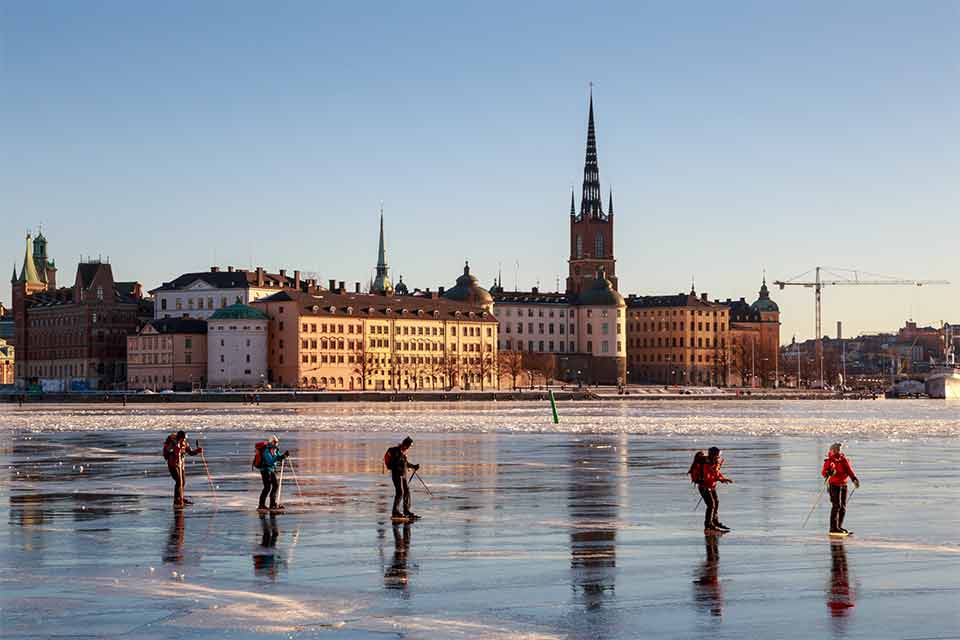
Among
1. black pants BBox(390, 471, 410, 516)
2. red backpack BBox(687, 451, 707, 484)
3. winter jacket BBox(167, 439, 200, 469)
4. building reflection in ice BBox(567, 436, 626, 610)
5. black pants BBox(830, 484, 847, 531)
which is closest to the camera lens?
building reflection in ice BBox(567, 436, 626, 610)

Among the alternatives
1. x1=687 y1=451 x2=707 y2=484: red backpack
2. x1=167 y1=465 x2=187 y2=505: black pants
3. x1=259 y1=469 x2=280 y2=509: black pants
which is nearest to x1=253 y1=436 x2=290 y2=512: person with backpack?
x1=259 y1=469 x2=280 y2=509: black pants

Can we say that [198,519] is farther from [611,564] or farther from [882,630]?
[882,630]

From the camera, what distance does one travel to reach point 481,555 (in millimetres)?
23375

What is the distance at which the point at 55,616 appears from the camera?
1806 cm

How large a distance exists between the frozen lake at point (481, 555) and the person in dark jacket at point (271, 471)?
46 centimetres

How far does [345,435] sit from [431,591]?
155ft

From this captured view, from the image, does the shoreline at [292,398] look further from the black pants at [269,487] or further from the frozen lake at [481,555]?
the black pants at [269,487]

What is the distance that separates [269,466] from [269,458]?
1.08 ft

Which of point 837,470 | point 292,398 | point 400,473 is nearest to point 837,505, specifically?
point 837,470

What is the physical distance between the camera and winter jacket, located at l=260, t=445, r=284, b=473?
2908cm

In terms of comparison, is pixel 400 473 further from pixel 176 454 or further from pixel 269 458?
pixel 176 454

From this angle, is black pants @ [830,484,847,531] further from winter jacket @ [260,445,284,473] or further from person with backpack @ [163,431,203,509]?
person with backpack @ [163,431,203,509]

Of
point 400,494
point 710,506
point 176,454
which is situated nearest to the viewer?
point 710,506

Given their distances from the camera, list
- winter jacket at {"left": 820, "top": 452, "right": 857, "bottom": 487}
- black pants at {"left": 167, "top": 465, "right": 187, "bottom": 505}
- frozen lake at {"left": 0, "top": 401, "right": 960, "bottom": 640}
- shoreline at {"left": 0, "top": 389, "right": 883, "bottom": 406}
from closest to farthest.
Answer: frozen lake at {"left": 0, "top": 401, "right": 960, "bottom": 640}, winter jacket at {"left": 820, "top": 452, "right": 857, "bottom": 487}, black pants at {"left": 167, "top": 465, "right": 187, "bottom": 505}, shoreline at {"left": 0, "top": 389, "right": 883, "bottom": 406}
